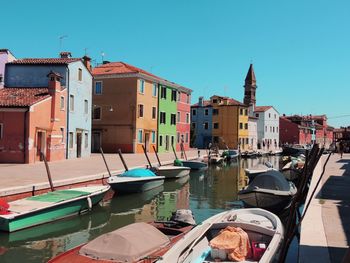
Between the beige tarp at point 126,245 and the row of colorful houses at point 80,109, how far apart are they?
62.3ft

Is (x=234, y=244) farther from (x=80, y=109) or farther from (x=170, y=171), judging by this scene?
(x=80, y=109)

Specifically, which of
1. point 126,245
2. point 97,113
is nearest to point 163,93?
point 97,113

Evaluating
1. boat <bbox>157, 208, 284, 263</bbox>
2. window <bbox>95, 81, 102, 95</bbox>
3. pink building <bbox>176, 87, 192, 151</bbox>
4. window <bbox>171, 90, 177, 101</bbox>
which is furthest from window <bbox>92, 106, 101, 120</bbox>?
boat <bbox>157, 208, 284, 263</bbox>

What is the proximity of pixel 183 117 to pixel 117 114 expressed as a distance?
43.5 ft

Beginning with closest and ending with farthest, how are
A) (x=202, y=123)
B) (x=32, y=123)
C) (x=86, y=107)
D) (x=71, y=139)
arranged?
(x=32, y=123), (x=71, y=139), (x=86, y=107), (x=202, y=123)

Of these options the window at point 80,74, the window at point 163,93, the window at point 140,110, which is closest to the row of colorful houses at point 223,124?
the window at point 163,93

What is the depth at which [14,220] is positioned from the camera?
38.4ft

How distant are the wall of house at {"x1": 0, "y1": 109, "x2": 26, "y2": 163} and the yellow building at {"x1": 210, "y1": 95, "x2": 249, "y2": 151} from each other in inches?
1634

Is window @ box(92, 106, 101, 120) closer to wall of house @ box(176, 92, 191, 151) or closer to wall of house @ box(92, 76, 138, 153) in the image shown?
wall of house @ box(92, 76, 138, 153)

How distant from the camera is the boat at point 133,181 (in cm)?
1880

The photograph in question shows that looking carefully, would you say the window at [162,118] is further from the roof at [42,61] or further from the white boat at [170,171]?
the white boat at [170,171]

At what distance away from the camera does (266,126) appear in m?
76.3

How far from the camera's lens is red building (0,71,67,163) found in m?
24.9

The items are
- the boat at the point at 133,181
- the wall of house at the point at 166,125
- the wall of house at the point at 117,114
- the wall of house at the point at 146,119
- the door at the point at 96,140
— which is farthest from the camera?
the wall of house at the point at 166,125
